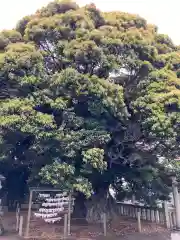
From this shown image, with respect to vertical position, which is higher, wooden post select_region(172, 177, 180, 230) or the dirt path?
wooden post select_region(172, 177, 180, 230)

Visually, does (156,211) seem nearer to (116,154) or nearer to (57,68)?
(116,154)

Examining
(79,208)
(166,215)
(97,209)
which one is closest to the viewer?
(166,215)

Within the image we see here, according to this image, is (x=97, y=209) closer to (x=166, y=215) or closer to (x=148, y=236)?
(x=148, y=236)

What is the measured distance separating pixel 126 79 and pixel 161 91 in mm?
1951

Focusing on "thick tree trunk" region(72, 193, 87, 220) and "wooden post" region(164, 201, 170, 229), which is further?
"thick tree trunk" region(72, 193, 87, 220)

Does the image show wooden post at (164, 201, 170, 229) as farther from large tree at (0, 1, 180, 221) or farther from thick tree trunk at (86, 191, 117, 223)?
thick tree trunk at (86, 191, 117, 223)

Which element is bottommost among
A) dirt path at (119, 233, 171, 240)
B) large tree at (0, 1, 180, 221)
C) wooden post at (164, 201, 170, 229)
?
dirt path at (119, 233, 171, 240)

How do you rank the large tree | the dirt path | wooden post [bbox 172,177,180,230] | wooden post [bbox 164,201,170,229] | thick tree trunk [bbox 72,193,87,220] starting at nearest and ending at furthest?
the large tree → the dirt path → wooden post [bbox 164,201,170,229] → wooden post [bbox 172,177,180,230] → thick tree trunk [bbox 72,193,87,220]

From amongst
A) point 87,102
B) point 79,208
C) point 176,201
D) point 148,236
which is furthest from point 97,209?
point 87,102

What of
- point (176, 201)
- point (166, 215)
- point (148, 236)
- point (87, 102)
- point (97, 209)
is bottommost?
point (148, 236)

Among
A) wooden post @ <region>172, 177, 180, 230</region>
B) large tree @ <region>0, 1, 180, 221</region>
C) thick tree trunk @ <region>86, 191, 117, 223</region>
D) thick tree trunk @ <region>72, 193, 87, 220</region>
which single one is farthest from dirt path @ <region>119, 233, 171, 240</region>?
thick tree trunk @ <region>72, 193, 87, 220</region>

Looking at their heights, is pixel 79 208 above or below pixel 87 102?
below

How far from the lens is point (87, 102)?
382 inches

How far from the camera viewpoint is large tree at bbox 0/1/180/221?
9.02m
